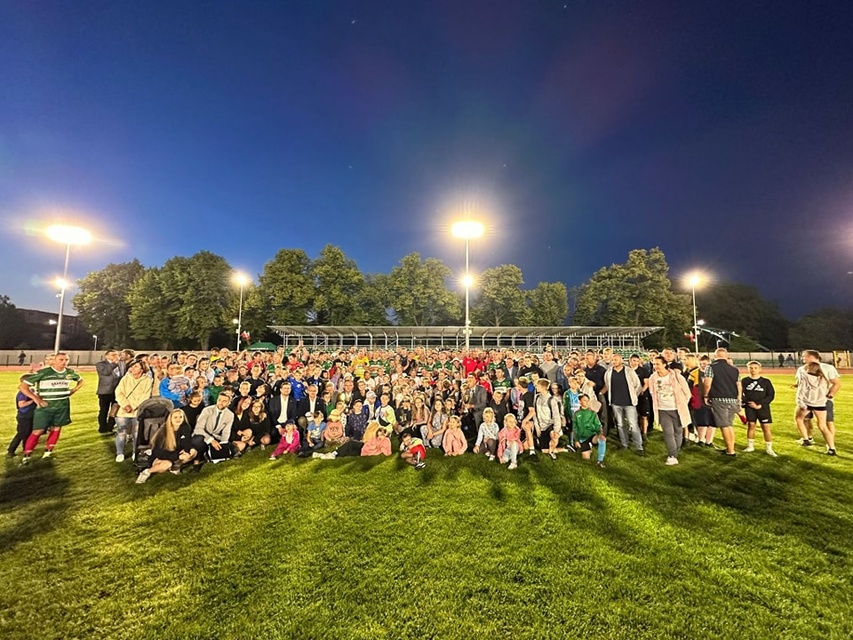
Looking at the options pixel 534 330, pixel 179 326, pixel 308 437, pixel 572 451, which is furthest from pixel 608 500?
pixel 179 326

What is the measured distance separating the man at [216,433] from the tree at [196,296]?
3954 centimetres

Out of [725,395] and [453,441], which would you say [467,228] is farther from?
[725,395]

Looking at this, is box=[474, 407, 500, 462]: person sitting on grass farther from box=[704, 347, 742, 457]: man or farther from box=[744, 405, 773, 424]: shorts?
box=[744, 405, 773, 424]: shorts

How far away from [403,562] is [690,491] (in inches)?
179

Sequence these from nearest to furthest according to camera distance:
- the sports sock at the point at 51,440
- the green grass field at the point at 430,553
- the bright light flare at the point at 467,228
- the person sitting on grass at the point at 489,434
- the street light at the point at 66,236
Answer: the green grass field at the point at 430,553, the sports sock at the point at 51,440, the person sitting on grass at the point at 489,434, the bright light flare at the point at 467,228, the street light at the point at 66,236

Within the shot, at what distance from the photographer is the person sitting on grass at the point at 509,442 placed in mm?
6730

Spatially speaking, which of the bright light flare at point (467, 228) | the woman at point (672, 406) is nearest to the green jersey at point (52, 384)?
the woman at point (672, 406)

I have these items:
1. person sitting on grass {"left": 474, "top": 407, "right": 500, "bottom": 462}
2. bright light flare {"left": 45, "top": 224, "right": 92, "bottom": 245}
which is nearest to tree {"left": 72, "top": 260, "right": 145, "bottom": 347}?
bright light flare {"left": 45, "top": 224, "right": 92, "bottom": 245}

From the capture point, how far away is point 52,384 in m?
6.63

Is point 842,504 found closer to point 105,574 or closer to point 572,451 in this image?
point 572,451

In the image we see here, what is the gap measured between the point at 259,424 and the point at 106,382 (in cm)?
419

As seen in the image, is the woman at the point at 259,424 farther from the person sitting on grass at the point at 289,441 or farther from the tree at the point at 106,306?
the tree at the point at 106,306

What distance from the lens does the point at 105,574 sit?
3.54m

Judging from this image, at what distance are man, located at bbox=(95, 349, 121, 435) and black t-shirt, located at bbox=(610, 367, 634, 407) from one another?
1118 cm
